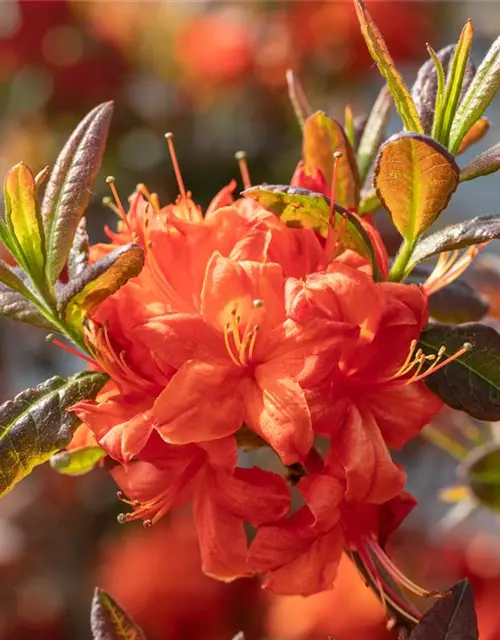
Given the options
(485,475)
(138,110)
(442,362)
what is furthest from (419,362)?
(138,110)

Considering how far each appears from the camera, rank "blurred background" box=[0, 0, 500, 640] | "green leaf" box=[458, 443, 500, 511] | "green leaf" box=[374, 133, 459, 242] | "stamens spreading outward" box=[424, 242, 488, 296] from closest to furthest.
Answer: "green leaf" box=[374, 133, 459, 242], "stamens spreading outward" box=[424, 242, 488, 296], "green leaf" box=[458, 443, 500, 511], "blurred background" box=[0, 0, 500, 640]

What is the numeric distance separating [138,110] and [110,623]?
1389 millimetres

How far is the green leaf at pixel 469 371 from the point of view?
1.71ft

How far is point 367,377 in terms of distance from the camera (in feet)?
1.70

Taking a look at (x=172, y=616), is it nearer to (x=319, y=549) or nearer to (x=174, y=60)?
(x=319, y=549)

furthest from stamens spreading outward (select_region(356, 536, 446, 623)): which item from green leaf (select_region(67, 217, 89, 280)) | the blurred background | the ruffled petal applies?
the blurred background

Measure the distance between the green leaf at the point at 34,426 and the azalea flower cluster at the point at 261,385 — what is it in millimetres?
13

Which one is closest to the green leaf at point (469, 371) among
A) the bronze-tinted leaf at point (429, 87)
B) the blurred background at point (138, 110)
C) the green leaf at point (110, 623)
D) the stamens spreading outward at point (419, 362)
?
the stamens spreading outward at point (419, 362)

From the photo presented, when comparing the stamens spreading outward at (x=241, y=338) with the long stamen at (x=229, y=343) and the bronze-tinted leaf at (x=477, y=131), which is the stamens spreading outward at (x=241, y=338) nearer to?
the long stamen at (x=229, y=343)

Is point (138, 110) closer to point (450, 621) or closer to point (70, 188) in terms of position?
point (70, 188)

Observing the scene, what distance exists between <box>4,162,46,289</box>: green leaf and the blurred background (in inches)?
37.9

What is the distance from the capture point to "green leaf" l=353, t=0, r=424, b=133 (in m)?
0.48

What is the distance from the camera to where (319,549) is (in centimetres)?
52

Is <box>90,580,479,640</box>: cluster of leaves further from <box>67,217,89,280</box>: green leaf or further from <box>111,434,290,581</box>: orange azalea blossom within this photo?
<box>67,217,89,280</box>: green leaf
